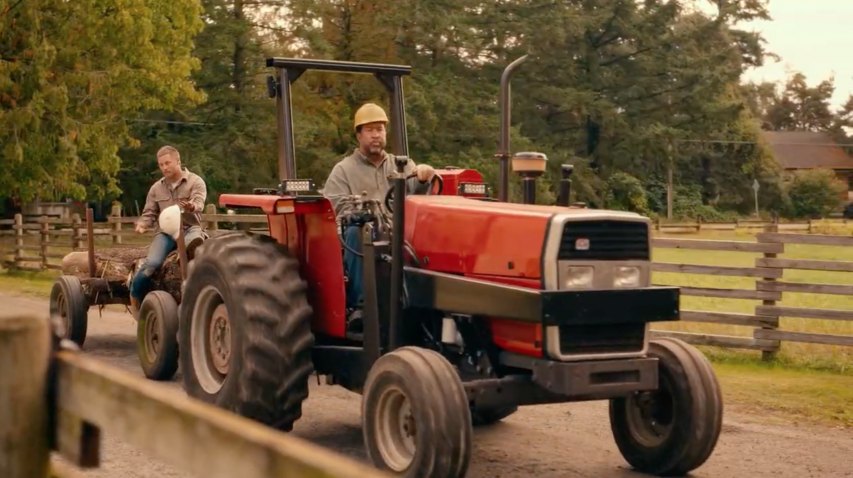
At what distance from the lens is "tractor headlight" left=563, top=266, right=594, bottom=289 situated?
5.72 metres

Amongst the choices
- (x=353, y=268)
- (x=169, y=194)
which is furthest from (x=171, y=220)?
(x=353, y=268)

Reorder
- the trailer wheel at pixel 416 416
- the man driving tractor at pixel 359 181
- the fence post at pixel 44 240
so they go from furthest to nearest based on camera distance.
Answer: the fence post at pixel 44 240 < the man driving tractor at pixel 359 181 < the trailer wheel at pixel 416 416

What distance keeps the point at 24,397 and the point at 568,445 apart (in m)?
4.54

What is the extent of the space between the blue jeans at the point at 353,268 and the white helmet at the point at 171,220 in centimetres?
320

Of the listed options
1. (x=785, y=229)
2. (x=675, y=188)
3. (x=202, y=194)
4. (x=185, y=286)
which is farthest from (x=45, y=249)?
(x=675, y=188)

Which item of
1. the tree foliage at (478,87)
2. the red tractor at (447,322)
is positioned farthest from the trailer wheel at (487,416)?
the tree foliage at (478,87)

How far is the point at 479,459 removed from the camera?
6789mm

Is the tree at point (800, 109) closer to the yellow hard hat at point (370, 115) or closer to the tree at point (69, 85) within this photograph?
the tree at point (69, 85)

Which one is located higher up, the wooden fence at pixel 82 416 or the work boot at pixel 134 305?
the wooden fence at pixel 82 416

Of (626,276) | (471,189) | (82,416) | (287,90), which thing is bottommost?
(82,416)

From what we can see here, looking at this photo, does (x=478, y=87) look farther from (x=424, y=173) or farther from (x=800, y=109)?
(x=800, y=109)

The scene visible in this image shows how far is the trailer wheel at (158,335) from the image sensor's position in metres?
9.43

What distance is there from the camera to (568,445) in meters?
7.25

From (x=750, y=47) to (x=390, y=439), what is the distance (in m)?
66.3
